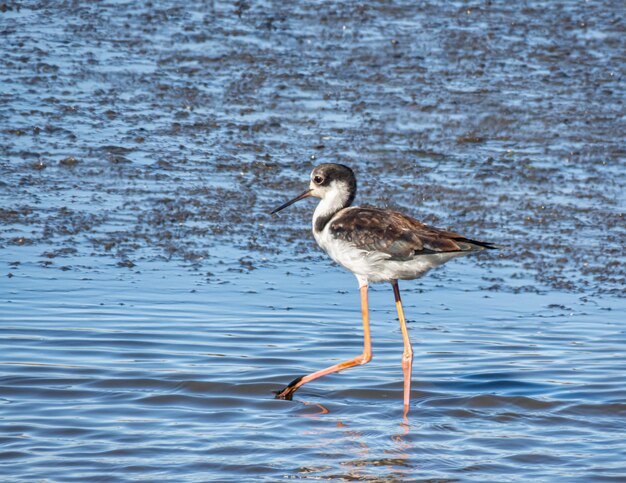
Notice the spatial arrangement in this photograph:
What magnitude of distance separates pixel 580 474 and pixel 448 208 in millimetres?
4048

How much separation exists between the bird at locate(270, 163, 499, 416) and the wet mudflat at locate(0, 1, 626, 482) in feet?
0.72

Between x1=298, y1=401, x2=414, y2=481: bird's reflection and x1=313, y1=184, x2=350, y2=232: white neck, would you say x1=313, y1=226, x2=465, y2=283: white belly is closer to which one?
x1=313, y1=184, x2=350, y2=232: white neck

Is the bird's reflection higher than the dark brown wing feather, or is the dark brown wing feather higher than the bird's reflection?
the dark brown wing feather

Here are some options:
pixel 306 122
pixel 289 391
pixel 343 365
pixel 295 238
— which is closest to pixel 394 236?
pixel 343 365

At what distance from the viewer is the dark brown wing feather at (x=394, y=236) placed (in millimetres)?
7219

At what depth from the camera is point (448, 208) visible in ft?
33.8

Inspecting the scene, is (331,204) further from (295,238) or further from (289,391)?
(295,238)

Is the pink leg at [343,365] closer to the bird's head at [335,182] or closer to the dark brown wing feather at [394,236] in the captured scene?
the dark brown wing feather at [394,236]

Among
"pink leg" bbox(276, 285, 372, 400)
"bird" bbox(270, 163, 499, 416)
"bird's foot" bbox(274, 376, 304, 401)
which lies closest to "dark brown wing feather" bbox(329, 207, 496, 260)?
"bird" bbox(270, 163, 499, 416)

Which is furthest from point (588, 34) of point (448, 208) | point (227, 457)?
point (227, 457)

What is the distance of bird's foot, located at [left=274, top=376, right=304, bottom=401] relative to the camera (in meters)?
7.45

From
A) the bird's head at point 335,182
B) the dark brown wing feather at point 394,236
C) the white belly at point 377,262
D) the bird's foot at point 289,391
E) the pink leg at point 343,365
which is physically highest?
the bird's head at point 335,182

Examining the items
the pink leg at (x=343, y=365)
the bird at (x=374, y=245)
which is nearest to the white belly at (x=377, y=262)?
the bird at (x=374, y=245)

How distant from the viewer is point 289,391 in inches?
294
